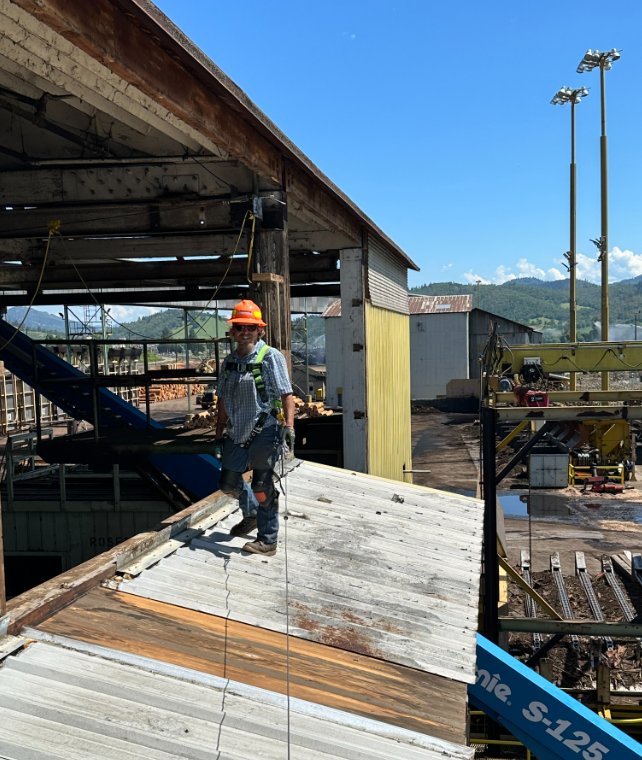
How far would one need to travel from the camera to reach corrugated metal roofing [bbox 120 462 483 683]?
4.19 metres

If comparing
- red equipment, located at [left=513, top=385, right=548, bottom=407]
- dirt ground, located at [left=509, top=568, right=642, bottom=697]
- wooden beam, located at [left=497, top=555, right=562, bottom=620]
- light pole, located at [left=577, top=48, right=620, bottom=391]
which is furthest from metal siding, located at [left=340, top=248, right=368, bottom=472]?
light pole, located at [left=577, top=48, right=620, bottom=391]

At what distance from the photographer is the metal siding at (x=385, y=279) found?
12.9 m

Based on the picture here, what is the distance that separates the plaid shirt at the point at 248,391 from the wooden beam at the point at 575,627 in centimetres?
Result: 544

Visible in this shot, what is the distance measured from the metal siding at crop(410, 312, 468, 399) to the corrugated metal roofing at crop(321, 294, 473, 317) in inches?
14.6

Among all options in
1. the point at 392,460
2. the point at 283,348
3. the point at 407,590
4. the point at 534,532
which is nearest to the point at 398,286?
the point at 392,460

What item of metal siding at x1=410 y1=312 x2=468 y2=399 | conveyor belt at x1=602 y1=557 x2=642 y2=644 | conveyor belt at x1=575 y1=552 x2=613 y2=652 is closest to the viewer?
conveyor belt at x1=575 y1=552 x2=613 y2=652

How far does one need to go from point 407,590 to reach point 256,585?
3.66 ft

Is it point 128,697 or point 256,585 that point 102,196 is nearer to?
point 256,585

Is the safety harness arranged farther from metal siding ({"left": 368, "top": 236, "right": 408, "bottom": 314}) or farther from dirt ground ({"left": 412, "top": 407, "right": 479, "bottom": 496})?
dirt ground ({"left": 412, "top": 407, "right": 479, "bottom": 496})

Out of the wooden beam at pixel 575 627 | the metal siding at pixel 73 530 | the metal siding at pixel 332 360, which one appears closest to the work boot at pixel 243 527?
the wooden beam at pixel 575 627

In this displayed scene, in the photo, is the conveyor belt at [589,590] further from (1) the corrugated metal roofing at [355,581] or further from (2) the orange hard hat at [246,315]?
(2) the orange hard hat at [246,315]

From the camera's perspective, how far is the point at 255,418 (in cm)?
529

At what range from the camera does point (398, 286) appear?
1605 centimetres

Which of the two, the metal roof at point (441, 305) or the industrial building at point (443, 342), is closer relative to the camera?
the industrial building at point (443, 342)
